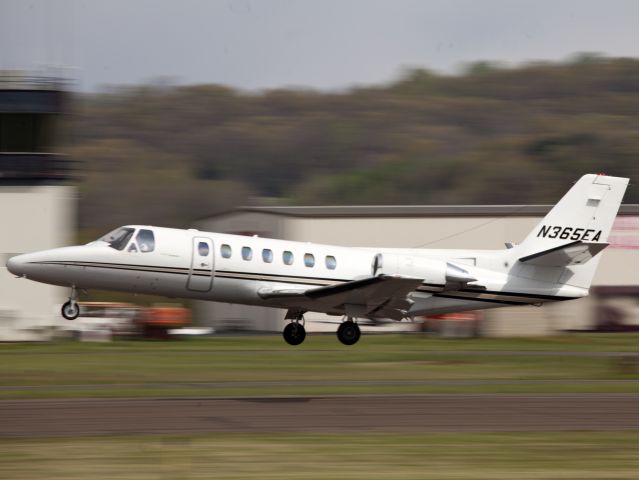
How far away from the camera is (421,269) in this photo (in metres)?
23.2

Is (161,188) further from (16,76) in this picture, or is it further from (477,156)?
(16,76)

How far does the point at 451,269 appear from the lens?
23609mm

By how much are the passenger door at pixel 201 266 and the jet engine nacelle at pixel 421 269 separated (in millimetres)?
3635

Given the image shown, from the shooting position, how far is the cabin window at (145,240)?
873 inches

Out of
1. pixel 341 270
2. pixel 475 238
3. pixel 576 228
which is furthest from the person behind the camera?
pixel 475 238

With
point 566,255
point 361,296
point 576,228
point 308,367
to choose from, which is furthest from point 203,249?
point 576,228

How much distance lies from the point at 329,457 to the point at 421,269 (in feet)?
29.8

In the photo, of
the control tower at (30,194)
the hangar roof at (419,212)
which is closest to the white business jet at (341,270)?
the control tower at (30,194)

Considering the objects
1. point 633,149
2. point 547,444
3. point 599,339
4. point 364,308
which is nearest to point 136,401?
point 364,308

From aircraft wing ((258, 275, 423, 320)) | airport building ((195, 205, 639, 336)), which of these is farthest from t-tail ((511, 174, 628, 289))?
airport building ((195, 205, 639, 336))

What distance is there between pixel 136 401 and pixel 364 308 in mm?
5958

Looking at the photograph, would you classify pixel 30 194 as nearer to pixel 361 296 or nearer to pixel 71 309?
pixel 71 309

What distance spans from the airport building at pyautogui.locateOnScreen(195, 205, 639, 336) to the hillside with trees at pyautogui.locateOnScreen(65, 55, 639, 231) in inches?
1234

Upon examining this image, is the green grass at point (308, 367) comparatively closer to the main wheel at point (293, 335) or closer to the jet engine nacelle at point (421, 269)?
the main wheel at point (293, 335)
